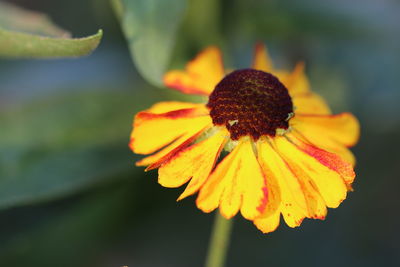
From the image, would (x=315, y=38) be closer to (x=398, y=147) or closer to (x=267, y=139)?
(x=398, y=147)

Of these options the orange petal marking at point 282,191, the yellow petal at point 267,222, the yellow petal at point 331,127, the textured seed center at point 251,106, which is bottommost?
the yellow petal at point 267,222

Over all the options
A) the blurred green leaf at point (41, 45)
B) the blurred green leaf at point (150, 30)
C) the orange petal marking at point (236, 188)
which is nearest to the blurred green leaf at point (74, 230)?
the blurred green leaf at point (150, 30)

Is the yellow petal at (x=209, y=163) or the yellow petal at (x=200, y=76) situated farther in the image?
the yellow petal at (x=200, y=76)

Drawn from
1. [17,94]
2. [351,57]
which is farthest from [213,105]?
[351,57]

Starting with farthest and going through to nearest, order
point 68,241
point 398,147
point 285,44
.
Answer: point 285,44, point 398,147, point 68,241

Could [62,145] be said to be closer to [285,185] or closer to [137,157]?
[137,157]

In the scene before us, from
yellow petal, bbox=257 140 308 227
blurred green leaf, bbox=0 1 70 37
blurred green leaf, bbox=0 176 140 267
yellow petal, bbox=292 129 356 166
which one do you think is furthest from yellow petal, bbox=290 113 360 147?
blurred green leaf, bbox=0 176 140 267

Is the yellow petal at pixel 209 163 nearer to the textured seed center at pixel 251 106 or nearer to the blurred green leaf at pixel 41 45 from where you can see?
the textured seed center at pixel 251 106
